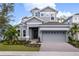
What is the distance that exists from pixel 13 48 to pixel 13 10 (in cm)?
88

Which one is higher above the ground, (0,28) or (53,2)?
(53,2)

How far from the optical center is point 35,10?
24.9ft

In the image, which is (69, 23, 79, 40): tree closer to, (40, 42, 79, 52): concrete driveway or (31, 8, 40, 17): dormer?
(40, 42, 79, 52): concrete driveway

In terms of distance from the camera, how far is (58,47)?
755cm

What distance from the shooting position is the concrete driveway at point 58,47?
24.8 ft

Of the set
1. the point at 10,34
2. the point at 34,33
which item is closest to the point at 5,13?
the point at 10,34

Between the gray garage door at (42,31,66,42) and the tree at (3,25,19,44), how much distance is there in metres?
0.65

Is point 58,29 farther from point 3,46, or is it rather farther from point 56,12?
point 3,46

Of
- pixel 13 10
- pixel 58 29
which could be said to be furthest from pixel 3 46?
pixel 58 29

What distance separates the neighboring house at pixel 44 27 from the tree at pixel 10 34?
4.5 inches

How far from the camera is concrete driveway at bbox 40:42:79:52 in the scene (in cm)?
755

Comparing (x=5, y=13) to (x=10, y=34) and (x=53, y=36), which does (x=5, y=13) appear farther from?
(x=53, y=36)

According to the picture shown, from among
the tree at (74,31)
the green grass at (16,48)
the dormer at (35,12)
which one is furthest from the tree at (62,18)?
the green grass at (16,48)

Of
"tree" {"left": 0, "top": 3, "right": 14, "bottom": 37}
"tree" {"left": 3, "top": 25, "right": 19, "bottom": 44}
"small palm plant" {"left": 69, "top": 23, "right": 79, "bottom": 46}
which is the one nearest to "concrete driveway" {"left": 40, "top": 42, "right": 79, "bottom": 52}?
"small palm plant" {"left": 69, "top": 23, "right": 79, "bottom": 46}
